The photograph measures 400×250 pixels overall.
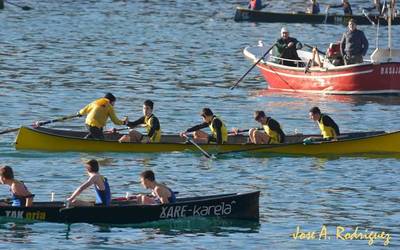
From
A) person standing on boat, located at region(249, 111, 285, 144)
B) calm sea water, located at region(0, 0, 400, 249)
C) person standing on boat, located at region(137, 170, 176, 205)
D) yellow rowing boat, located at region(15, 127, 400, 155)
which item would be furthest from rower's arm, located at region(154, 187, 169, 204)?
person standing on boat, located at region(249, 111, 285, 144)

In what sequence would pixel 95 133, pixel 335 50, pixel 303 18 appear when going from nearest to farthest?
pixel 95 133 → pixel 335 50 → pixel 303 18

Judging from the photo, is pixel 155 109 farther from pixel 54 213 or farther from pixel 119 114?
pixel 54 213

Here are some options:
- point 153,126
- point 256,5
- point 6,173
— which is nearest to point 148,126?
point 153,126

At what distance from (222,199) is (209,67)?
33136 mm

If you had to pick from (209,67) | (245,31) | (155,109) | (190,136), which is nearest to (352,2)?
(245,31)

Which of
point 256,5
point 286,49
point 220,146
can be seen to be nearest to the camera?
point 220,146

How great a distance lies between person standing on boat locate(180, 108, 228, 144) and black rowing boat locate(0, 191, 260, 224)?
810cm

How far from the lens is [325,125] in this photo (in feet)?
131

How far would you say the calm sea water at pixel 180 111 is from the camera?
31.4m

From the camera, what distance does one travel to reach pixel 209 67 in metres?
64.2

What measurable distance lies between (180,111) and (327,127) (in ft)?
37.0

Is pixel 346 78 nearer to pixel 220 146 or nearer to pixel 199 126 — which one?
pixel 220 146

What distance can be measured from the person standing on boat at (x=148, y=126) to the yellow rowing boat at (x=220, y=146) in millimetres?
307

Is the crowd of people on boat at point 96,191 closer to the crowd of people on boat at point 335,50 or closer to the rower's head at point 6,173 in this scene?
the rower's head at point 6,173
